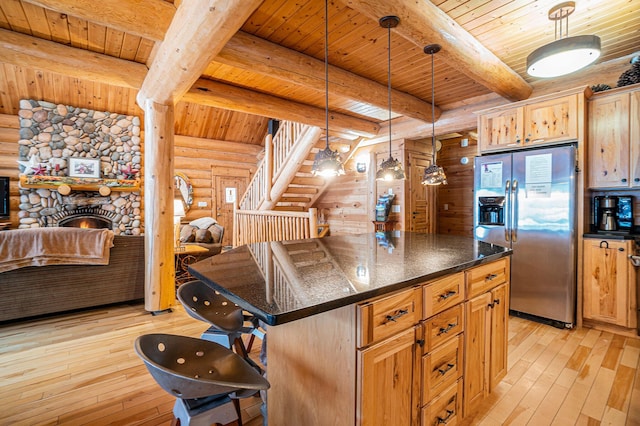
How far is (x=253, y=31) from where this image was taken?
275 centimetres

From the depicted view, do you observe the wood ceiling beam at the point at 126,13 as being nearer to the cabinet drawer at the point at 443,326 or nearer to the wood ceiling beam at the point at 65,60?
the wood ceiling beam at the point at 65,60

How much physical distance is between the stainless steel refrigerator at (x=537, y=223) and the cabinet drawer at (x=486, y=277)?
1.52m

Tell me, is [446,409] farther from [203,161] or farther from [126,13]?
[203,161]

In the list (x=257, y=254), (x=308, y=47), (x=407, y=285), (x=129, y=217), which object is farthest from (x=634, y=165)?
(x=129, y=217)

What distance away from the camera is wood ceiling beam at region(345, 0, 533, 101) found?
6.28 ft

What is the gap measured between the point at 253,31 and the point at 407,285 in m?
2.65

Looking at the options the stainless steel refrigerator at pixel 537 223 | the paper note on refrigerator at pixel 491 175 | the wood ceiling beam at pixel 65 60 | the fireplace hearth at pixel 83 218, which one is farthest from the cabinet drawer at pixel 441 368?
the fireplace hearth at pixel 83 218

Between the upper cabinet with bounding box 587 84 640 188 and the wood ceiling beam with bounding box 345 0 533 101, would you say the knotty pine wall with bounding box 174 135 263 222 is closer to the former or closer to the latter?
the wood ceiling beam with bounding box 345 0 533 101

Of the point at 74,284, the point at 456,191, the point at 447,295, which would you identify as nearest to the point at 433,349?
the point at 447,295

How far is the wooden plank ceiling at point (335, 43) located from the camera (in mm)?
2287

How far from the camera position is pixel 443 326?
4.91 feet

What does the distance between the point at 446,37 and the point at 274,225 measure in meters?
3.62

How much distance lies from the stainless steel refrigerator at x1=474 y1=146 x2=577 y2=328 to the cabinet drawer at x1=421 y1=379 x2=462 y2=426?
219 cm

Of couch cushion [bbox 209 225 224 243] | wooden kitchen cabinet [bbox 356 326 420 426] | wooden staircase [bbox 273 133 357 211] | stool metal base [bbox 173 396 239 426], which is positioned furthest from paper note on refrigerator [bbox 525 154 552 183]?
couch cushion [bbox 209 225 224 243]
